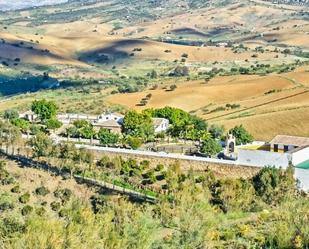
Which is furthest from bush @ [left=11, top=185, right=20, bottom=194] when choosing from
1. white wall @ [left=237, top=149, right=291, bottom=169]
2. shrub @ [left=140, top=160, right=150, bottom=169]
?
white wall @ [left=237, top=149, right=291, bottom=169]

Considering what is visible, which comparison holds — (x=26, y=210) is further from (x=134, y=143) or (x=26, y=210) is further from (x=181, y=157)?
(x=134, y=143)

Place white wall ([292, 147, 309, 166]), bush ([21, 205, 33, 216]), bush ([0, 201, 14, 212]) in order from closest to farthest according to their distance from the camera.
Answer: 1. bush ([21, 205, 33, 216])
2. bush ([0, 201, 14, 212])
3. white wall ([292, 147, 309, 166])

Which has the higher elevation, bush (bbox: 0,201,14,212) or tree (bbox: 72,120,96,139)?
bush (bbox: 0,201,14,212)

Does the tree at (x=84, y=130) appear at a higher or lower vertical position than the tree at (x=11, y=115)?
higher

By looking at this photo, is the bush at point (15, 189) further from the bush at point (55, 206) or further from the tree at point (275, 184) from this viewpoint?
the tree at point (275, 184)

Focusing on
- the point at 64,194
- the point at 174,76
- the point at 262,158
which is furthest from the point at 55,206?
the point at 174,76

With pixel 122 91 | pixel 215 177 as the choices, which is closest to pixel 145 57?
pixel 122 91

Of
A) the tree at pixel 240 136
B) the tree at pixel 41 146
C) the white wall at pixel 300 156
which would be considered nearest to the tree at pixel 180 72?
the tree at pixel 240 136

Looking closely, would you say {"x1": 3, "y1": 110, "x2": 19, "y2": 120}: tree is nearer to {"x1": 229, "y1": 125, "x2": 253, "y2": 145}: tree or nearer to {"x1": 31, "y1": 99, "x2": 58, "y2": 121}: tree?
{"x1": 31, "y1": 99, "x2": 58, "y2": 121}: tree
